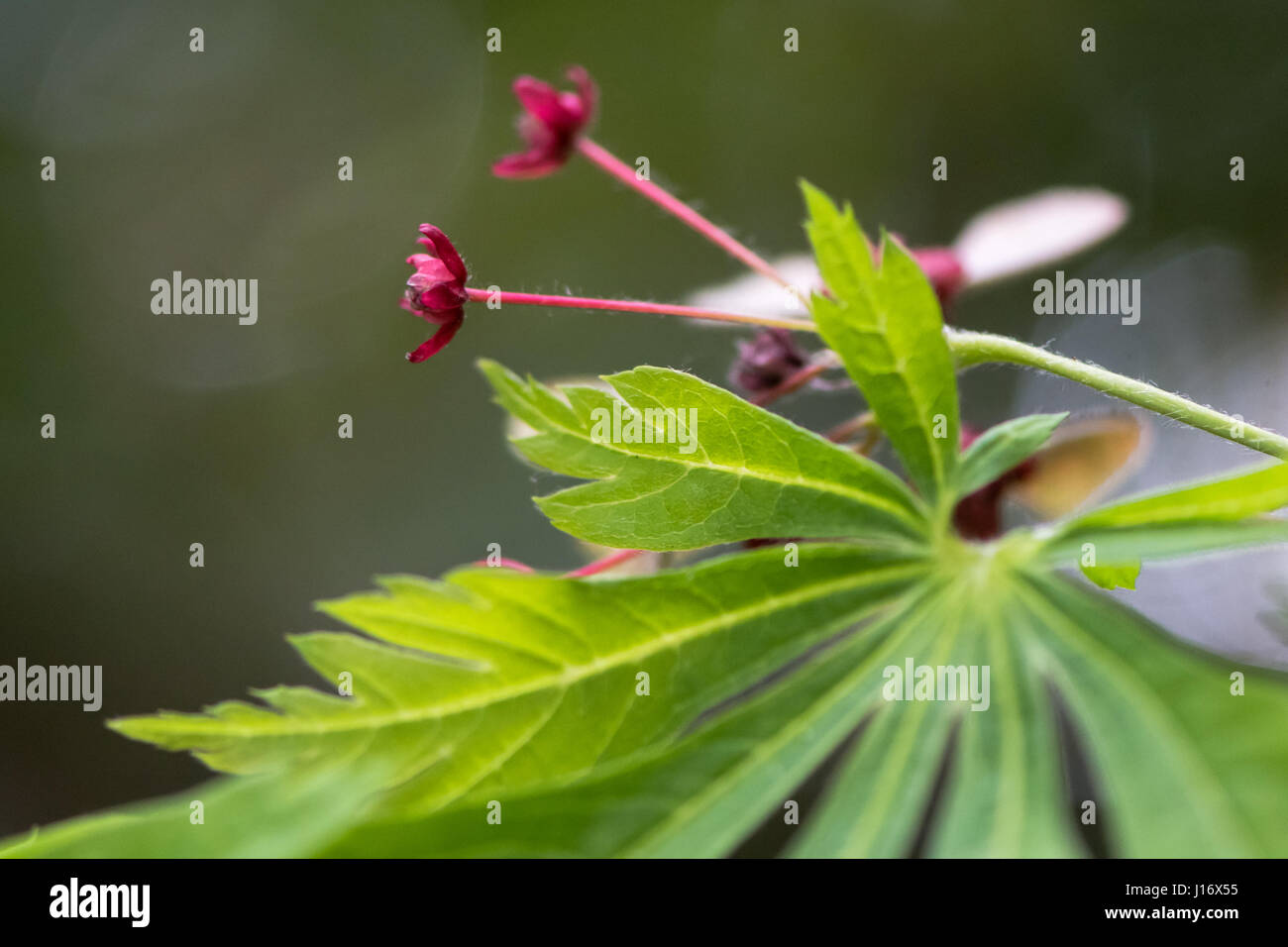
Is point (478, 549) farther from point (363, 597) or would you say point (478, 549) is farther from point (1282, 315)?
point (363, 597)

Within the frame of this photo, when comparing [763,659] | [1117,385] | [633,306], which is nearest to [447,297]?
[633,306]

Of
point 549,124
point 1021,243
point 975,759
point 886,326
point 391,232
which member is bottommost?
point 975,759

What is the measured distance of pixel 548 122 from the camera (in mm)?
1165

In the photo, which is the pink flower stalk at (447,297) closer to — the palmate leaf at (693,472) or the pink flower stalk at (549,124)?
the palmate leaf at (693,472)

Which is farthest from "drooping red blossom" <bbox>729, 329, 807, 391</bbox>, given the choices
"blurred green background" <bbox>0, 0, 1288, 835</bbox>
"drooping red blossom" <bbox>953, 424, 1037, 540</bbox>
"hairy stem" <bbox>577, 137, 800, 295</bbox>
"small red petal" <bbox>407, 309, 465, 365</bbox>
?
"blurred green background" <bbox>0, 0, 1288, 835</bbox>

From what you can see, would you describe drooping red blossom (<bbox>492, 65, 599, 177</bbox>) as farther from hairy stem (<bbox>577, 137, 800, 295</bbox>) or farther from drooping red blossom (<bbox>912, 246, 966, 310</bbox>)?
drooping red blossom (<bbox>912, 246, 966, 310</bbox>)

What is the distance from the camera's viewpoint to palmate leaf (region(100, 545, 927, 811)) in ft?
2.13

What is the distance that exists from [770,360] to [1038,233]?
484 millimetres

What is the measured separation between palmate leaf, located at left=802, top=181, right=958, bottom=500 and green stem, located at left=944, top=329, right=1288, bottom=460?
81 mm

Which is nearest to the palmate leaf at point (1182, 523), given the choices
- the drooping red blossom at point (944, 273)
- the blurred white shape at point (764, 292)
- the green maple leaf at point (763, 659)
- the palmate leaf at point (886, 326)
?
the green maple leaf at point (763, 659)

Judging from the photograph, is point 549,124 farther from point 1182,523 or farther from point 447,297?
point 1182,523

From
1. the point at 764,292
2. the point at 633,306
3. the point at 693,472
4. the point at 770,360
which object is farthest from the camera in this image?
the point at 764,292

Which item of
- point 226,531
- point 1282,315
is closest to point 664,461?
point 1282,315
